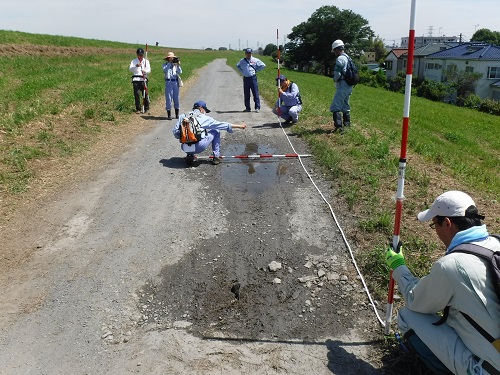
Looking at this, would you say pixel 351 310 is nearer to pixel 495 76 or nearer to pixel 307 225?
pixel 307 225

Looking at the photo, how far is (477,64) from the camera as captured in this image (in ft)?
160

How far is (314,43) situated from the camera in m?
62.1

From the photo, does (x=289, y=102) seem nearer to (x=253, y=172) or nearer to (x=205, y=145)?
(x=205, y=145)

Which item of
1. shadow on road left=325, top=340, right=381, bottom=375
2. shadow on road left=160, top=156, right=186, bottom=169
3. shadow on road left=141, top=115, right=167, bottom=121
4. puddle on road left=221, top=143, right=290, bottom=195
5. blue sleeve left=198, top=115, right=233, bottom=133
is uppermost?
blue sleeve left=198, top=115, right=233, bottom=133

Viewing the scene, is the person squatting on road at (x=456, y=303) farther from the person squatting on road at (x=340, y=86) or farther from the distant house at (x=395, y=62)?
the distant house at (x=395, y=62)

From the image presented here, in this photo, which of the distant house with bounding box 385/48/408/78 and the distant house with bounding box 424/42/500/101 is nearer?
the distant house with bounding box 424/42/500/101

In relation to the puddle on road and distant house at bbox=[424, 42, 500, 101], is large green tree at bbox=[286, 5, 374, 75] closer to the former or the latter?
distant house at bbox=[424, 42, 500, 101]

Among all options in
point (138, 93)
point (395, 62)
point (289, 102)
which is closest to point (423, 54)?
point (395, 62)

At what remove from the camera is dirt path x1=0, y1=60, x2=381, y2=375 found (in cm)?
366

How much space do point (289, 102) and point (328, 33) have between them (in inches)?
2189

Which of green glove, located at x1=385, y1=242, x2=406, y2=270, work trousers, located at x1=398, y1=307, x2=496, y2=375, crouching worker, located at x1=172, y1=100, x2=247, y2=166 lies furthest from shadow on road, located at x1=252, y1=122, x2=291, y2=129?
work trousers, located at x1=398, y1=307, x2=496, y2=375

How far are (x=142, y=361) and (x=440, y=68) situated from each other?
60.4 m

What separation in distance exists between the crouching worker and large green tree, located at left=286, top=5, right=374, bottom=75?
2228 inches

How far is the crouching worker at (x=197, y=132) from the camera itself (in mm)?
8172
